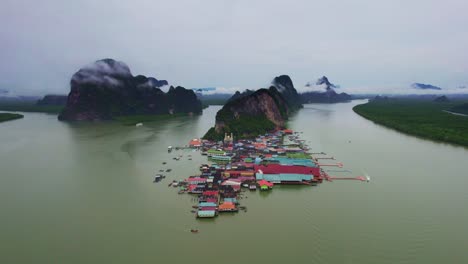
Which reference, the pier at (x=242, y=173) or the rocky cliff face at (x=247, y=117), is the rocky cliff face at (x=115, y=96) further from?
the pier at (x=242, y=173)

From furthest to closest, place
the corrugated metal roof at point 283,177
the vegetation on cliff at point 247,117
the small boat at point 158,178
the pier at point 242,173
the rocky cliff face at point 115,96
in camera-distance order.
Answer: the rocky cliff face at point 115,96 < the vegetation on cliff at point 247,117 < the small boat at point 158,178 < the corrugated metal roof at point 283,177 < the pier at point 242,173

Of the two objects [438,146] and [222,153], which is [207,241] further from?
[438,146]

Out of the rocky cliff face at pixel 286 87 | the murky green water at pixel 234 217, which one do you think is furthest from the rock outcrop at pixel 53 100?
the murky green water at pixel 234 217

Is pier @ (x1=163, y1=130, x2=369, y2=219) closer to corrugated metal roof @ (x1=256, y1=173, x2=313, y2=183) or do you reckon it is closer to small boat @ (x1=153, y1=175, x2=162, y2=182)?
corrugated metal roof @ (x1=256, y1=173, x2=313, y2=183)

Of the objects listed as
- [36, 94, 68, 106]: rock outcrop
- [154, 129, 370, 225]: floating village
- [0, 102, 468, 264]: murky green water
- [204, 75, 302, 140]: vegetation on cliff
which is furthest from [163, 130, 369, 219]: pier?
[36, 94, 68, 106]: rock outcrop

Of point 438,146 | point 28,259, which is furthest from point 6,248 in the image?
point 438,146

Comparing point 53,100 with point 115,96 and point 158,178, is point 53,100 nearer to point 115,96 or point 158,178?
point 115,96

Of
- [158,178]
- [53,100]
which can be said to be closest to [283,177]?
[158,178]
